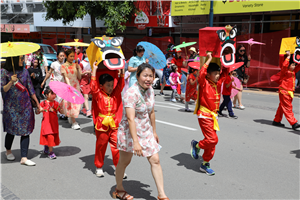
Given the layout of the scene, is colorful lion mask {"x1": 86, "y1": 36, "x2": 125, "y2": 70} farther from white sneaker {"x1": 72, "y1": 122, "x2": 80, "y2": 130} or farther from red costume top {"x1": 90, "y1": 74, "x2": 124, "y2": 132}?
white sneaker {"x1": 72, "y1": 122, "x2": 80, "y2": 130}

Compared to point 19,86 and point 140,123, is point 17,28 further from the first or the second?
point 140,123

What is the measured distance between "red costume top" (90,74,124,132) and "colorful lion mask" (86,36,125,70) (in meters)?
Result: 0.32

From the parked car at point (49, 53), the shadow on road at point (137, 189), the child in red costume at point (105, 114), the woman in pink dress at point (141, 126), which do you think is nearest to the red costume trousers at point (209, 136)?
the shadow on road at point (137, 189)

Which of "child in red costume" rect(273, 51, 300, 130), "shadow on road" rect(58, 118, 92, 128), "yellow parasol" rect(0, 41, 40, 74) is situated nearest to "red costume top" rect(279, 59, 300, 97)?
"child in red costume" rect(273, 51, 300, 130)

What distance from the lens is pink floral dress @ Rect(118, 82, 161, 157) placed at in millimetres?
3504

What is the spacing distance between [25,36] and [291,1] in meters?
25.7

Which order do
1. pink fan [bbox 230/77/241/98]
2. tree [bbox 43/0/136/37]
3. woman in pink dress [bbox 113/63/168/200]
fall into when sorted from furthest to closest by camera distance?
tree [bbox 43/0/136/37], pink fan [bbox 230/77/241/98], woman in pink dress [bbox 113/63/168/200]

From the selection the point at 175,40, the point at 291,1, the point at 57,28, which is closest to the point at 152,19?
the point at 175,40

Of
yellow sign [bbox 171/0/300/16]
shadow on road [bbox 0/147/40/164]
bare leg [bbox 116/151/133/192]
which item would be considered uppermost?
yellow sign [bbox 171/0/300/16]

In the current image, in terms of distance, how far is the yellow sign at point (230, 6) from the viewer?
13164mm

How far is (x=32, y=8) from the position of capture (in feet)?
101

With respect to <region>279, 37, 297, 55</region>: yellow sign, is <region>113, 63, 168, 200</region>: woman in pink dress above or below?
below

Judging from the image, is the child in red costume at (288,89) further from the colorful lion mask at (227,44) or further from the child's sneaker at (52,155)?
the child's sneaker at (52,155)

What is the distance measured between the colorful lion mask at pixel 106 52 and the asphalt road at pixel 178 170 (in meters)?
1.81
